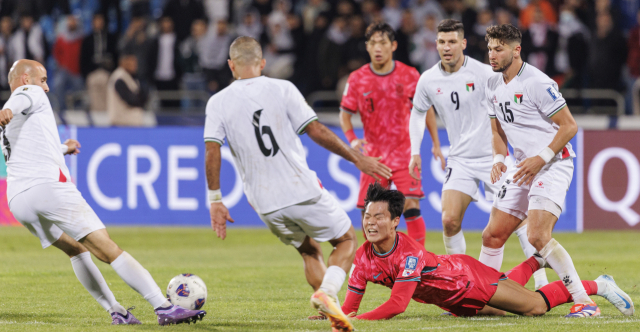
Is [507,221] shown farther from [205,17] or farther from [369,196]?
[205,17]

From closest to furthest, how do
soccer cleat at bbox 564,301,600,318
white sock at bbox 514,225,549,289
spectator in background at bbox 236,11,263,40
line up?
1. soccer cleat at bbox 564,301,600,318
2. white sock at bbox 514,225,549,289
3. spectator in background at bbox 236,11,263,40

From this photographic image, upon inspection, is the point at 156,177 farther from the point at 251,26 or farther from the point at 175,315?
the point at 175,315

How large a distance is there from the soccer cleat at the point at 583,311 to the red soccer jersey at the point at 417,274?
32.8 inches

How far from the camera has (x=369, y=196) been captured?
6.43 meters

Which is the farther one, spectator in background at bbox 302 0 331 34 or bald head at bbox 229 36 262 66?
spectator in background at bbox 302 0 331 34

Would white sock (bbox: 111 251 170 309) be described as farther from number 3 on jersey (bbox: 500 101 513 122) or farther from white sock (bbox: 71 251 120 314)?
number 3 on jersey (bbox: 500 101 513 122)

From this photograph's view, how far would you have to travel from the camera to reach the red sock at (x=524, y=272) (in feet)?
23.0

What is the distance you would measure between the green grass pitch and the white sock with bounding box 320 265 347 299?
1.17 ft

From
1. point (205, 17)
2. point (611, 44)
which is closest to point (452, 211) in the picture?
point (611, 44)

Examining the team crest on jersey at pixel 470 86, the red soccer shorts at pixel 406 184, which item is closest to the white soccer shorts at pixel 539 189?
the team crest on jersey at pixel 470 86

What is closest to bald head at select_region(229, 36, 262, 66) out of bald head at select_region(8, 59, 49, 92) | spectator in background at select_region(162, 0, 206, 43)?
bald head at select_region(8, 59, 49, 92)

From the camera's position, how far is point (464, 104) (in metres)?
→ 8.49

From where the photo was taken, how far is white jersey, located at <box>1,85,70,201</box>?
6.49 meters

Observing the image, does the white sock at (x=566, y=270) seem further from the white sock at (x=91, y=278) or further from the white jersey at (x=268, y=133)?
the white sock at (x=91, y=278)
